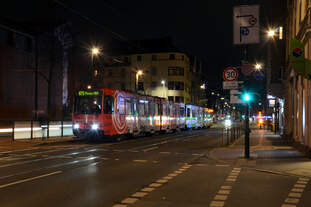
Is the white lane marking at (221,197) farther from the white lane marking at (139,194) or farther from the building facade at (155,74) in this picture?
the building facade at (155,74)

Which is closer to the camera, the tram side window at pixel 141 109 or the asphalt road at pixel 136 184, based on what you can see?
the asphalt road at pixel 136 184

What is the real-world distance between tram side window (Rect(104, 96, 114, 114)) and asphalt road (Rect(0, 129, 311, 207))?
10321 millimetres

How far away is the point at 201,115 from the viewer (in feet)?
199

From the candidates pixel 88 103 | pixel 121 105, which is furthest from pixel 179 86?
pixel 88 103

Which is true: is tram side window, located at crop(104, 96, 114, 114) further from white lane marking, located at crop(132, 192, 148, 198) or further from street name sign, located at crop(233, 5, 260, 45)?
white lane marking, located at crop(132, 192, 148, 198)

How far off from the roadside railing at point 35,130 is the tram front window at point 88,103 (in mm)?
3006

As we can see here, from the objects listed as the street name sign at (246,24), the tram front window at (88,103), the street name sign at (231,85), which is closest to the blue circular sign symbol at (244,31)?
the street name sign at (246,24)

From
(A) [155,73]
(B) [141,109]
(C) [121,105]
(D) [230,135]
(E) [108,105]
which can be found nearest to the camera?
(E) [108,105]

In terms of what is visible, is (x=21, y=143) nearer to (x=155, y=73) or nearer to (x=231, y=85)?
(x=231, y=85)

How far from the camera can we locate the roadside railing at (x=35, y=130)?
83.9 ft

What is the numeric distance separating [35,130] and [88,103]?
444cm

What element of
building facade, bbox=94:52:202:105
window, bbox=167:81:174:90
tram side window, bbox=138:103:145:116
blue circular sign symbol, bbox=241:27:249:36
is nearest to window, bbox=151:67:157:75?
building facade, bbox=94:52:202:105

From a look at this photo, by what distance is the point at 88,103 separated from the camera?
25.9 meters

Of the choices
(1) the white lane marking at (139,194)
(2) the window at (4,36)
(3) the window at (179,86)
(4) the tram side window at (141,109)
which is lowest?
(1) the white lane marking at (139,194)
